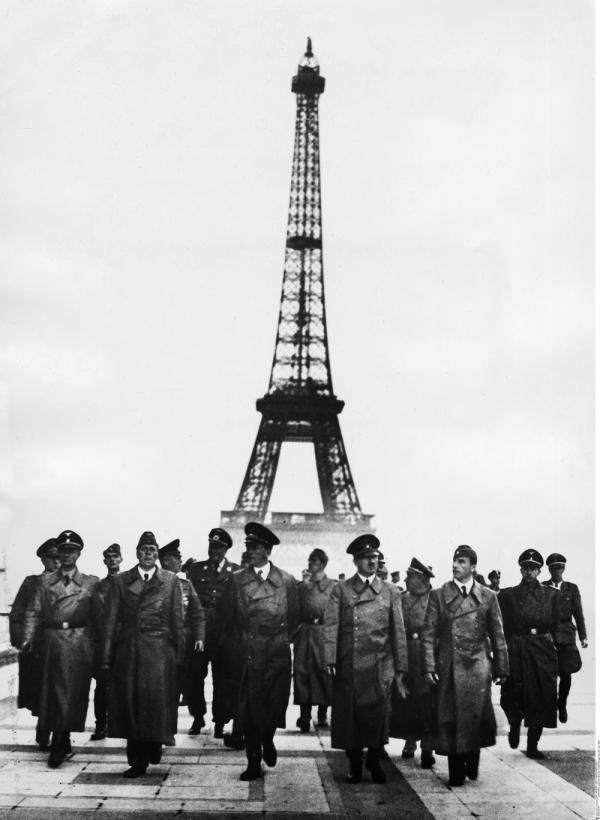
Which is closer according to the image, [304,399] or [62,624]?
[62,624]

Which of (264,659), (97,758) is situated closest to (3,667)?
(97,758)

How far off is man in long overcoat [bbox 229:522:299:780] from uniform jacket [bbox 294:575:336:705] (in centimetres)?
186

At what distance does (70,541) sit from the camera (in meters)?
7.73

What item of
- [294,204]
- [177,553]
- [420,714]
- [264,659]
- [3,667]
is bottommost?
[3,667]

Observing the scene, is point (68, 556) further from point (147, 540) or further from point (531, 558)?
point (531, 558)

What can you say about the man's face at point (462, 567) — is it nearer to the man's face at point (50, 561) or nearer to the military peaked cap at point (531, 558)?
the military peaked cap at point (531, 558)

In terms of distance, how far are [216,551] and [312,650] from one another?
1465 mm

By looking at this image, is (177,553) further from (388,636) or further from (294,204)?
(294,204)

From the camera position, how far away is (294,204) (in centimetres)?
4350

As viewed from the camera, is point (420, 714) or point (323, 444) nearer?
point (420, 714)

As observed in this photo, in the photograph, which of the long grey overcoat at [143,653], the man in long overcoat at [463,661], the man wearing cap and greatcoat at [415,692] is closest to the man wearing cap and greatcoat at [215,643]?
the long grey overcoat at [143,653]

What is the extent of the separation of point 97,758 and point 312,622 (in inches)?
116

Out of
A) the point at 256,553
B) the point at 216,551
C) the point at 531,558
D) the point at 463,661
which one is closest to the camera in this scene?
the point at 463,661

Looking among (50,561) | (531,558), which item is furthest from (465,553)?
(50,561)
